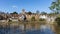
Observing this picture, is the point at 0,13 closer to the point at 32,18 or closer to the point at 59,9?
the point at 32,18

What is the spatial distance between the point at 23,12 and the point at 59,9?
101ft

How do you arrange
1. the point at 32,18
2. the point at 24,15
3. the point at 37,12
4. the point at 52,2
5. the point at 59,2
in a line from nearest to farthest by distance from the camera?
the point at 59,2 → the point at 52,2 → the point at 32,18 → the point at 24,15 → the point at 37,12

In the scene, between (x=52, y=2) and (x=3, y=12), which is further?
(x=3, y=12)

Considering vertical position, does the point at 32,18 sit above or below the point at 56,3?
below

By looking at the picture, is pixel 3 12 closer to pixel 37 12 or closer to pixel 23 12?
pixel 23 12

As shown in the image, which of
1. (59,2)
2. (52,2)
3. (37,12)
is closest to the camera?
(59,2)

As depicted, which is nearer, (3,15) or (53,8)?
(53,8)

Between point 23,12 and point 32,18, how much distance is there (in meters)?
8.16

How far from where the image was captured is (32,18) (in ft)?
238

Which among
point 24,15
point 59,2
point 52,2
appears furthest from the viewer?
point 24,15

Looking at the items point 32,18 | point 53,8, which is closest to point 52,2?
point 53,8

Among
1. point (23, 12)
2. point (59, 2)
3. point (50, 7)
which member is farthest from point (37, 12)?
point (59, 2)

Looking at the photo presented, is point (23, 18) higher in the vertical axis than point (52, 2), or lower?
lower

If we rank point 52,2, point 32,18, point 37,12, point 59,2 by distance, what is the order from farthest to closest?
point 37,12, point 32,18, point 52,2, point 59,2
